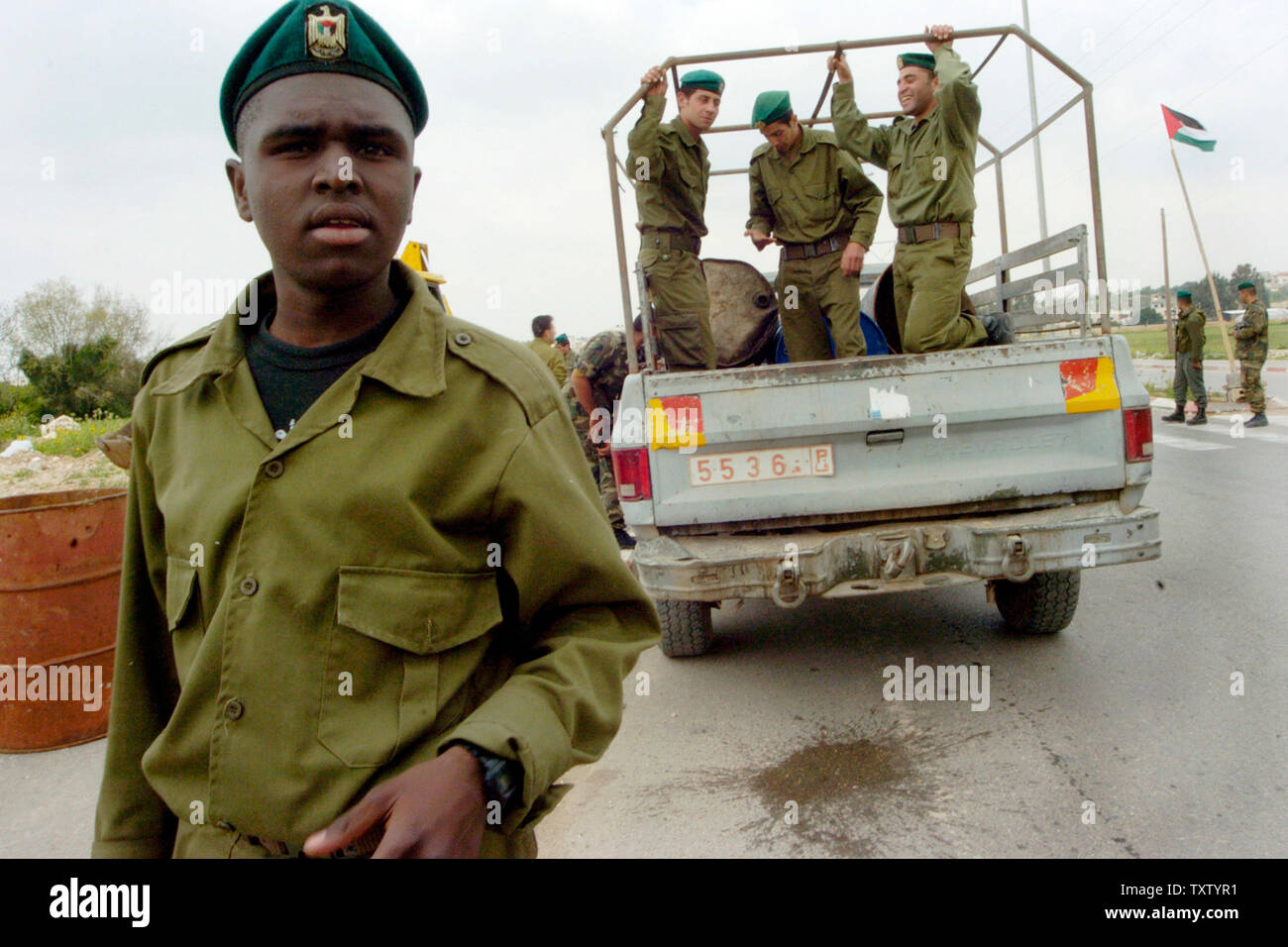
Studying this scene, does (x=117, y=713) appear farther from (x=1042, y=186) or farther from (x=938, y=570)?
(x=1042, y=186)

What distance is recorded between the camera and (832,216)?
18.0 ft

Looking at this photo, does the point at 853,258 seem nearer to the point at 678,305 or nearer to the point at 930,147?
the point at 930,147

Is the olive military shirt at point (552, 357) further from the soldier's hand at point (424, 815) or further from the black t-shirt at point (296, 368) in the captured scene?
the soldier's hand at point (424, 815)

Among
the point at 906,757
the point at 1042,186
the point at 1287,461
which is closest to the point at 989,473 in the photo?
the point at 906,757

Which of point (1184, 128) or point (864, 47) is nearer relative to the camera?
point (864, 47)

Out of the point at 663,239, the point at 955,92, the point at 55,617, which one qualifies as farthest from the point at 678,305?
the point at 55,617

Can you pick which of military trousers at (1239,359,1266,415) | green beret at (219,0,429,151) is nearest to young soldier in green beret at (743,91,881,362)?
green beret at (219,0,429,151)

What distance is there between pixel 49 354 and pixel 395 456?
29.7m

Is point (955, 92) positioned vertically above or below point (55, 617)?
above

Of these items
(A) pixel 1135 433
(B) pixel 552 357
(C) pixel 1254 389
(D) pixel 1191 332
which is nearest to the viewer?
(A) pixel 1135 433

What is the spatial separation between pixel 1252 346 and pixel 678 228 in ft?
38.8

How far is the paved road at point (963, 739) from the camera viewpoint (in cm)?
299

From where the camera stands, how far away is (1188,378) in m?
14.3

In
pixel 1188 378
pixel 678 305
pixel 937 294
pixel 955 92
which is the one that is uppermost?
pixel 955 92
